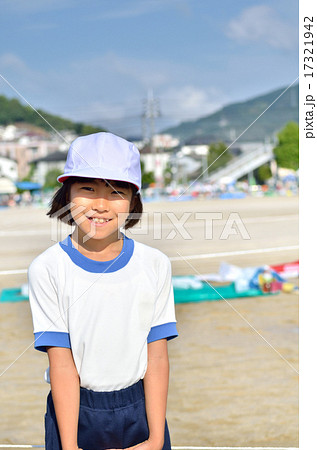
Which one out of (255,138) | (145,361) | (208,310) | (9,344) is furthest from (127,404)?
(255,138)

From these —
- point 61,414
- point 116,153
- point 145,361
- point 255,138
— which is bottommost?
point 61,414

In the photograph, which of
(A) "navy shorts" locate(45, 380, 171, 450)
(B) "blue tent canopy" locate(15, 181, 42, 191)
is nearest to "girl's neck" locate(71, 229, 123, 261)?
(A) "navy shorts" locate(45, 380, 171, 450)

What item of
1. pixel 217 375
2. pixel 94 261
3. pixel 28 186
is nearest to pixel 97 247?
pixel 94 261

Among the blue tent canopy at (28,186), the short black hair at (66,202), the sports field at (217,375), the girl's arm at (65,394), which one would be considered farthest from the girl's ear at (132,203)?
the blue tent canopy at (28,186)

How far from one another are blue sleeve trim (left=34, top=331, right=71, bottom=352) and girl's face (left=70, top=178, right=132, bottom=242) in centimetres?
29

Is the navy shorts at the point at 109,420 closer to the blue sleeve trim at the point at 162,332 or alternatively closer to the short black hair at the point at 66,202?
the blue sleeve trim at the point at 162,332

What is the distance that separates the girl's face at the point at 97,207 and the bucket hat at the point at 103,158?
46 millimetres

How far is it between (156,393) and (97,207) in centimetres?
58

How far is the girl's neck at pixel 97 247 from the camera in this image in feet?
6.12

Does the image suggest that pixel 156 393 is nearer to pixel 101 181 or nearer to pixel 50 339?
pixel 50 339

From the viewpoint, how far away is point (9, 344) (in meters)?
6.94

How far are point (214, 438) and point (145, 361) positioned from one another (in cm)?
253

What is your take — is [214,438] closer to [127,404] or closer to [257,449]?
[257,449]

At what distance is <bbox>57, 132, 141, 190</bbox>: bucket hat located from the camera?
5.97 ft
